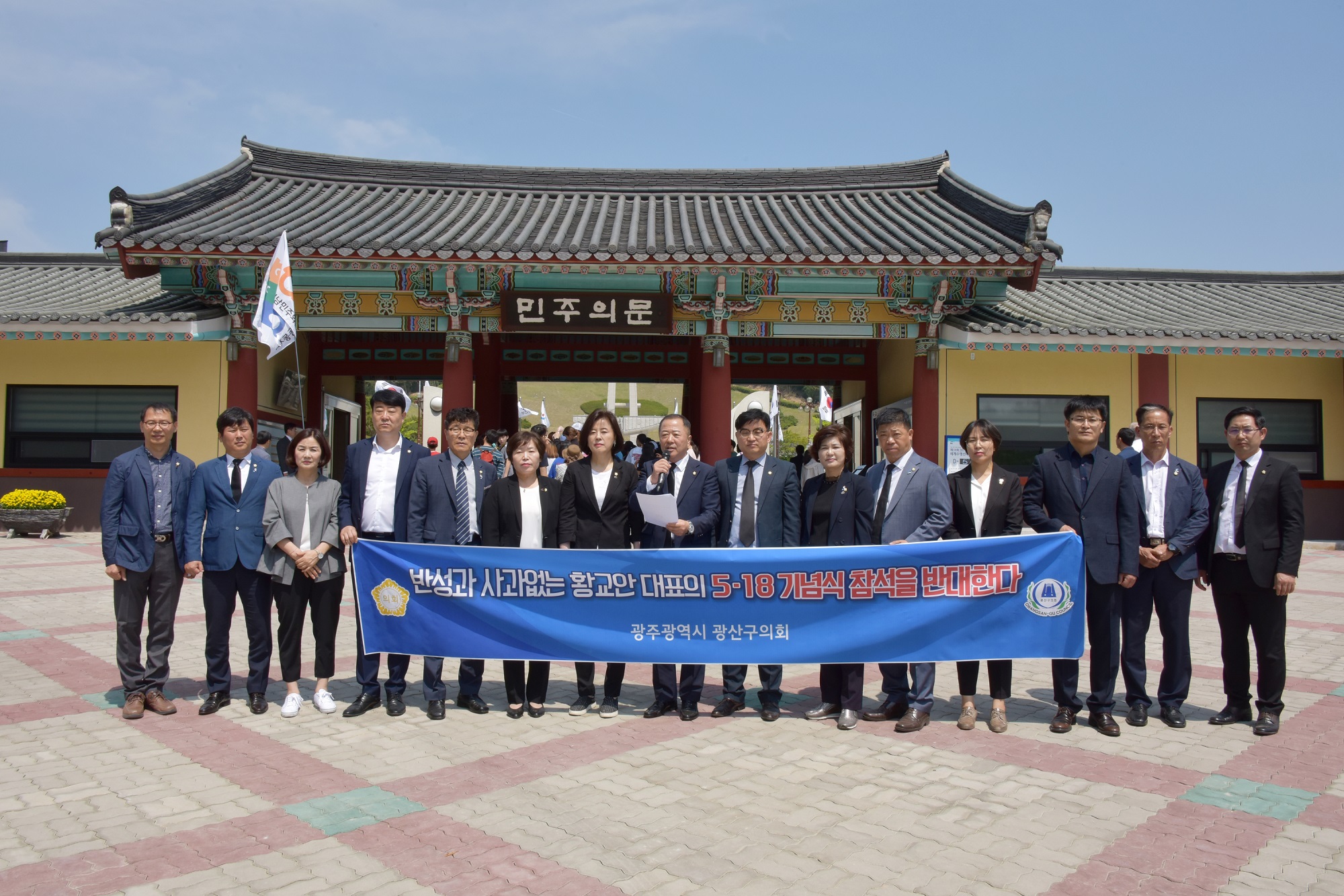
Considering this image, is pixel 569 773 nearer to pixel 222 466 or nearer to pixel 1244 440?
pixel 222 466

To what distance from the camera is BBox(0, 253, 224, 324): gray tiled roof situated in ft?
38.9

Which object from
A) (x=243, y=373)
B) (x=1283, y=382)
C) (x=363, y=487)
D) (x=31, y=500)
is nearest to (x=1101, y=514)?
(x=363, y=487)

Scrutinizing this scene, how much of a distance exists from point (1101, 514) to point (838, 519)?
1.46 meters

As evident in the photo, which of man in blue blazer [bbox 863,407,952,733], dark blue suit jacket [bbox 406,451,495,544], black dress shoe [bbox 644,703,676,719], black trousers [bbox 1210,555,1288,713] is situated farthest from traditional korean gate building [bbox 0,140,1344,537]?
black dress shoe [bbox 644,703,676,719]

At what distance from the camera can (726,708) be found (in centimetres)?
518

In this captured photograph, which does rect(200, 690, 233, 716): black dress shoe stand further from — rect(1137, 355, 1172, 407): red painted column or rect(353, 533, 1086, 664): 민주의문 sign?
rect(1137, 355, 1172, 407): red painted column

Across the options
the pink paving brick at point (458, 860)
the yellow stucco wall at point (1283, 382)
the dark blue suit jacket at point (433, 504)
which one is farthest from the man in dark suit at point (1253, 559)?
the yellow stucco wall at point (1283, 382)

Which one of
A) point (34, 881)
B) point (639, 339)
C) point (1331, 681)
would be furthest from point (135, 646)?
point (639, 339)

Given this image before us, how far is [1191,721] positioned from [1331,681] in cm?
175

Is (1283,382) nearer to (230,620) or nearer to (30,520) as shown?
(230,620)

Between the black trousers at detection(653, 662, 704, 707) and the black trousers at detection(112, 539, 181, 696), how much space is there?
110 inches

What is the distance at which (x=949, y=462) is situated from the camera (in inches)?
496

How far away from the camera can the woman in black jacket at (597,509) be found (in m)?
5.22

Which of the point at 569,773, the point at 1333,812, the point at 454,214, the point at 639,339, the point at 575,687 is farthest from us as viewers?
the point at 639,339
